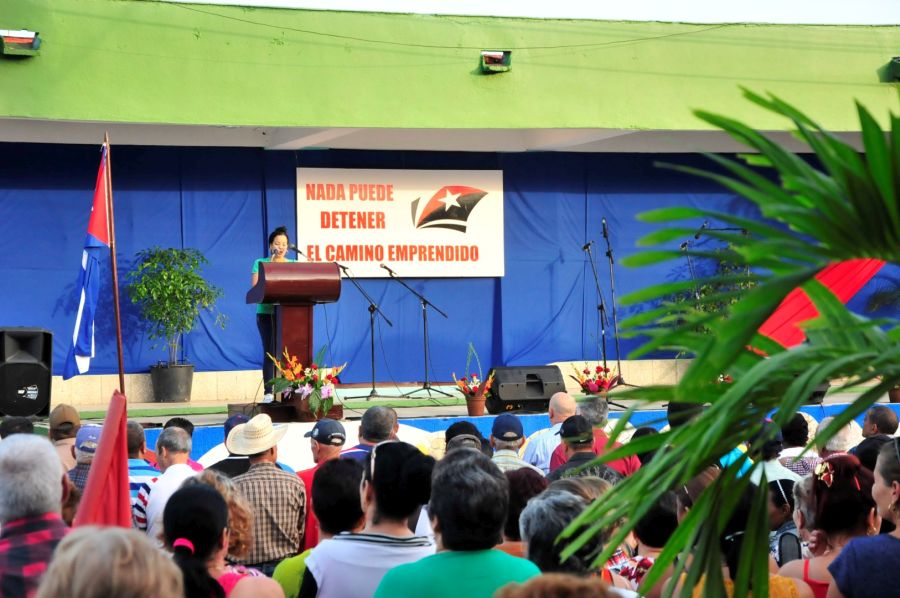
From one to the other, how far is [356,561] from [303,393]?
17.3 feet

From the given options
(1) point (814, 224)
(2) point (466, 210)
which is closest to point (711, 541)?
(1) point (814, 224)

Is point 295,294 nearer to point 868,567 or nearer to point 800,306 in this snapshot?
point 800,306

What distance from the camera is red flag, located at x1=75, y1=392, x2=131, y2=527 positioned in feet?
7.22

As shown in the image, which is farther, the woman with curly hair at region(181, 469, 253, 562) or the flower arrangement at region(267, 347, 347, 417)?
the flower arrangement at region(267, 347, 347, 417)

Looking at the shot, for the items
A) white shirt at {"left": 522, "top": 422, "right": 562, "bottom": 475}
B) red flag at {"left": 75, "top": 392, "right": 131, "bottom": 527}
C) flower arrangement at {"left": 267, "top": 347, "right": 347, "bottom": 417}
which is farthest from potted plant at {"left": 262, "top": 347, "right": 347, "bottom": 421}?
red flag at {"left": 75, "top": 392, "right": 131, "bottom": 527}

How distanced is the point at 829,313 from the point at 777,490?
2309mm

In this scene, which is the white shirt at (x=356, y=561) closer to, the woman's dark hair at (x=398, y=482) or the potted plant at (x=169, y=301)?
the woman's dark hair at (x=398, y=482)

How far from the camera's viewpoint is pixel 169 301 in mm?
11719

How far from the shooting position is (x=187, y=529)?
2549mm

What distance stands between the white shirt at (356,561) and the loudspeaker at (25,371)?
603 centimetres

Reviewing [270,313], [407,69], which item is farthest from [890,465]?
[407,69]

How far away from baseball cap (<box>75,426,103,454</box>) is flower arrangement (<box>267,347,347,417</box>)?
3.38 meters

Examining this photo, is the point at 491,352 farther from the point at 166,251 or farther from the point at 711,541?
the point at 711,541

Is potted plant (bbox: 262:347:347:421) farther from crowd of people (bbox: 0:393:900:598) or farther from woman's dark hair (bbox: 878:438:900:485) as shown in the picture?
woman's dark hair (bbox: 878:438:900:485)
